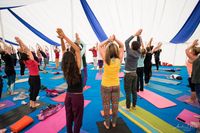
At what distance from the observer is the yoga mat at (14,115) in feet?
8.75

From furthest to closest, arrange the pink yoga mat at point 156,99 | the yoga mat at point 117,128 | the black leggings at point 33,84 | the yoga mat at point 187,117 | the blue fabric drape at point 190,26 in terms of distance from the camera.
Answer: the blue fabric drape at point 190,26, the pink yoga mat at point 156,99, the black leggings at point 33,84, the yoga mat at point 187,117, the yoga mat at point 117,128

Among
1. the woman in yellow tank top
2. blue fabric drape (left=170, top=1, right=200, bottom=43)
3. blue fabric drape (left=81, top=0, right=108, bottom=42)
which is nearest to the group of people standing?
the woman in yellow tank top

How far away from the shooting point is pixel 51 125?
2508 mm

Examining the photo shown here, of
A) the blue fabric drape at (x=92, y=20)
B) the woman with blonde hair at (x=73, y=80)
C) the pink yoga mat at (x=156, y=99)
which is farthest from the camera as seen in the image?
the blue fabric drape at (x=92, y=20)

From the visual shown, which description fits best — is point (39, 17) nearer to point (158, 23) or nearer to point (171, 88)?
point (158, 23)

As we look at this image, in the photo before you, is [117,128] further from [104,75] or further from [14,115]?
[14,115]

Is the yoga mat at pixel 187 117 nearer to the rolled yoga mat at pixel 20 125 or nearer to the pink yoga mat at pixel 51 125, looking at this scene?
the pink yoga mat at pixel 51 125

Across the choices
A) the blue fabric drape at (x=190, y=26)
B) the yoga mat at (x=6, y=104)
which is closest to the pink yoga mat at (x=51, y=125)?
the yoga mat at (x=6, y=104)

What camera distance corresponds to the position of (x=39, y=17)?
25.1 feet

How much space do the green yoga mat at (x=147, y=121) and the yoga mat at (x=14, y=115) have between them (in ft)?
7.42

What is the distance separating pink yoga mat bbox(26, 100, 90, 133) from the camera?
235 cm

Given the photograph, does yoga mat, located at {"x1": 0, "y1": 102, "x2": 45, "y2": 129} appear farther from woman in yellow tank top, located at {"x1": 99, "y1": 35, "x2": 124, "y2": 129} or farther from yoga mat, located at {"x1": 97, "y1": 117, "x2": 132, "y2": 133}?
woman in yellow tank top, located at {"x1": 99, "y1": 35, "x2": 124, "y2": 129}

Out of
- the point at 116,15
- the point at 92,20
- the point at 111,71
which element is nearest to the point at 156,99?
the point at 111,71

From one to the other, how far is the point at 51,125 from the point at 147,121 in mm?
1897
